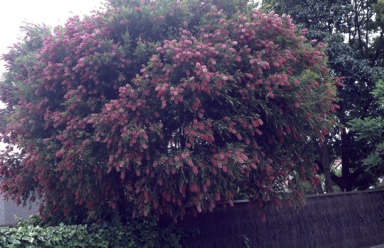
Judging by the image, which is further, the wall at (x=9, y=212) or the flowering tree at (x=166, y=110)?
the wall at (x=9, y=212)

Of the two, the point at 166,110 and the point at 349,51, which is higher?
the point at 349,51

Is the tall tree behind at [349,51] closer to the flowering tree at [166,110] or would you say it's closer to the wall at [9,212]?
the flowering tree at [166,110]

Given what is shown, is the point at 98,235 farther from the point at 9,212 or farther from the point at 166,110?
the point at 9,212

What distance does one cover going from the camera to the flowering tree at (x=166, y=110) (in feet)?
28.0

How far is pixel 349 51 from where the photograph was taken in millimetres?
17500

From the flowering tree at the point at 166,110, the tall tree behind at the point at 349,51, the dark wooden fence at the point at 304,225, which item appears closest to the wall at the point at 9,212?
the flowering tree at the point at 166,110

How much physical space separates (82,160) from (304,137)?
4462 mm

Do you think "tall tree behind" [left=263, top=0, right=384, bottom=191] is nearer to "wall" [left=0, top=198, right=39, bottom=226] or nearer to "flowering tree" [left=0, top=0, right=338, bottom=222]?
"flowering tree" [left=0, top=0, right=338, bottom=222]

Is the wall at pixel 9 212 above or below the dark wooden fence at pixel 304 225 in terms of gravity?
above

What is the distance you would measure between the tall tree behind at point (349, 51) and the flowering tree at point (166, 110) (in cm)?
701

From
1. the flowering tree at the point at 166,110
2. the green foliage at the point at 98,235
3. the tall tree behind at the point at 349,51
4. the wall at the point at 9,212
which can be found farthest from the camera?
the wall at the point at 9,212

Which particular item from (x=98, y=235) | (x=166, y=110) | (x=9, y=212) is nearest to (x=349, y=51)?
(x=166, y=110)

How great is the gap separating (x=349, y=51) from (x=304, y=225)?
692 centimetres

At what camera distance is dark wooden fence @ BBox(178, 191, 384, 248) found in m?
11.5
